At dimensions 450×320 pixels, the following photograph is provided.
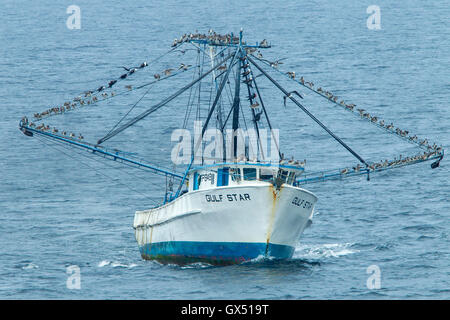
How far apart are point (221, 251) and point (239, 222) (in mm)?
3298

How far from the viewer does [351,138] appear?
15688 cm

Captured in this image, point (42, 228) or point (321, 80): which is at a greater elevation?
point (321, 80)

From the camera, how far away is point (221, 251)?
8894 cm

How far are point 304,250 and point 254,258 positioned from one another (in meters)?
13.8

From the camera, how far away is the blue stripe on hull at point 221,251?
3457 inches

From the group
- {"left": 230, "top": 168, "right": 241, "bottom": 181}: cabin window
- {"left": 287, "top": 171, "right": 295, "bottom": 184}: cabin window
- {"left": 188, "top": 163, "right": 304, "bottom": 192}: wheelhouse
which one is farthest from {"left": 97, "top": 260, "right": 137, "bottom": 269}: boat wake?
{"left": 287, "top": 171, "right": 295, "bottom": 184}: cabin window

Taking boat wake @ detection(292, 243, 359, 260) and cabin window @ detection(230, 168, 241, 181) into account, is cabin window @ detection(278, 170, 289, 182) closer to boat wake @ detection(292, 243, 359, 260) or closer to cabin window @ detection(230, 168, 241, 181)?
cabin window @ detection(230, 168, 241, 181)

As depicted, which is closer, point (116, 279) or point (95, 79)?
point (116, 279)

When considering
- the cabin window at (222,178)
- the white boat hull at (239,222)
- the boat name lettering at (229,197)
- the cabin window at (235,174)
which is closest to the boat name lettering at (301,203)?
the white boat hull at (239,222)

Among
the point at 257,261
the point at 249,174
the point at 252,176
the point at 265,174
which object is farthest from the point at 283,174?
the point at 257,261

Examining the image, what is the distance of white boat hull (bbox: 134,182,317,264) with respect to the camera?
285ft
